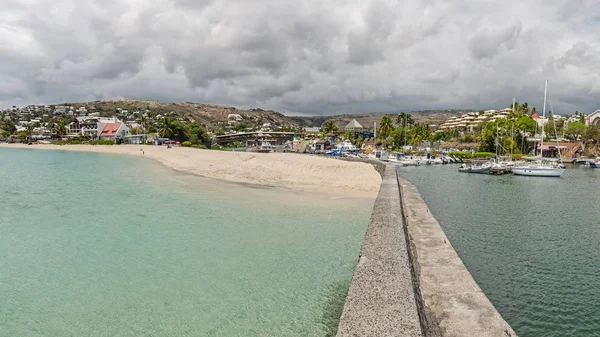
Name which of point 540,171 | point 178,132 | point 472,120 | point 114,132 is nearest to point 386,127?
point 472,120

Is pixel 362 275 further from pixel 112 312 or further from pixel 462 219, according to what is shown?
pixel 462 219

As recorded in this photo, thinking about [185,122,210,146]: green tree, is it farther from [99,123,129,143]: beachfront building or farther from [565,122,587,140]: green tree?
[565,122,587,140]: green tree

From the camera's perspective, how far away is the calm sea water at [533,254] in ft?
31.3

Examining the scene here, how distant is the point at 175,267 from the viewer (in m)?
12.0

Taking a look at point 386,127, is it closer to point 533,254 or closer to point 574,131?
point 574,131

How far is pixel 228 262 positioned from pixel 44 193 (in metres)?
22.7

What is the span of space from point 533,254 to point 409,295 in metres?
10.3

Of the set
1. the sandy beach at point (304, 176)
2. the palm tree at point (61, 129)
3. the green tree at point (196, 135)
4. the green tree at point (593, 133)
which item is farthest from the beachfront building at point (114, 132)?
the green tree at point (593, 133)

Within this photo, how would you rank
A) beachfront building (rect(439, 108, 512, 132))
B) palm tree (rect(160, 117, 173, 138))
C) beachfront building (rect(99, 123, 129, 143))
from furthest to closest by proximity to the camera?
beachfront building (rect(439, 108, 512, 132)) < beachfront building (rect(99, 123, 129, 143)) < palm tree (rect(160, 117, 173, 138))

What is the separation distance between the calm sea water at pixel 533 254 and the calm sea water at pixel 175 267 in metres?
4.50

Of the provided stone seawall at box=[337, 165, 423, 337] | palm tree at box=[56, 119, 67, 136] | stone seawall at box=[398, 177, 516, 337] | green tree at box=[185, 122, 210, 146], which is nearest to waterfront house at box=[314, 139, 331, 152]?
green tree at box=[185, 122, 210, 146]

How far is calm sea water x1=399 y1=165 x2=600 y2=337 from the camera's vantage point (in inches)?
376

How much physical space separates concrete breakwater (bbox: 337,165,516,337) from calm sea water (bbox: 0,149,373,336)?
145cm

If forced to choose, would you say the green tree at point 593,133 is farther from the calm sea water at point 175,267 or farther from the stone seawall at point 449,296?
the stone seawall at point 449,296
